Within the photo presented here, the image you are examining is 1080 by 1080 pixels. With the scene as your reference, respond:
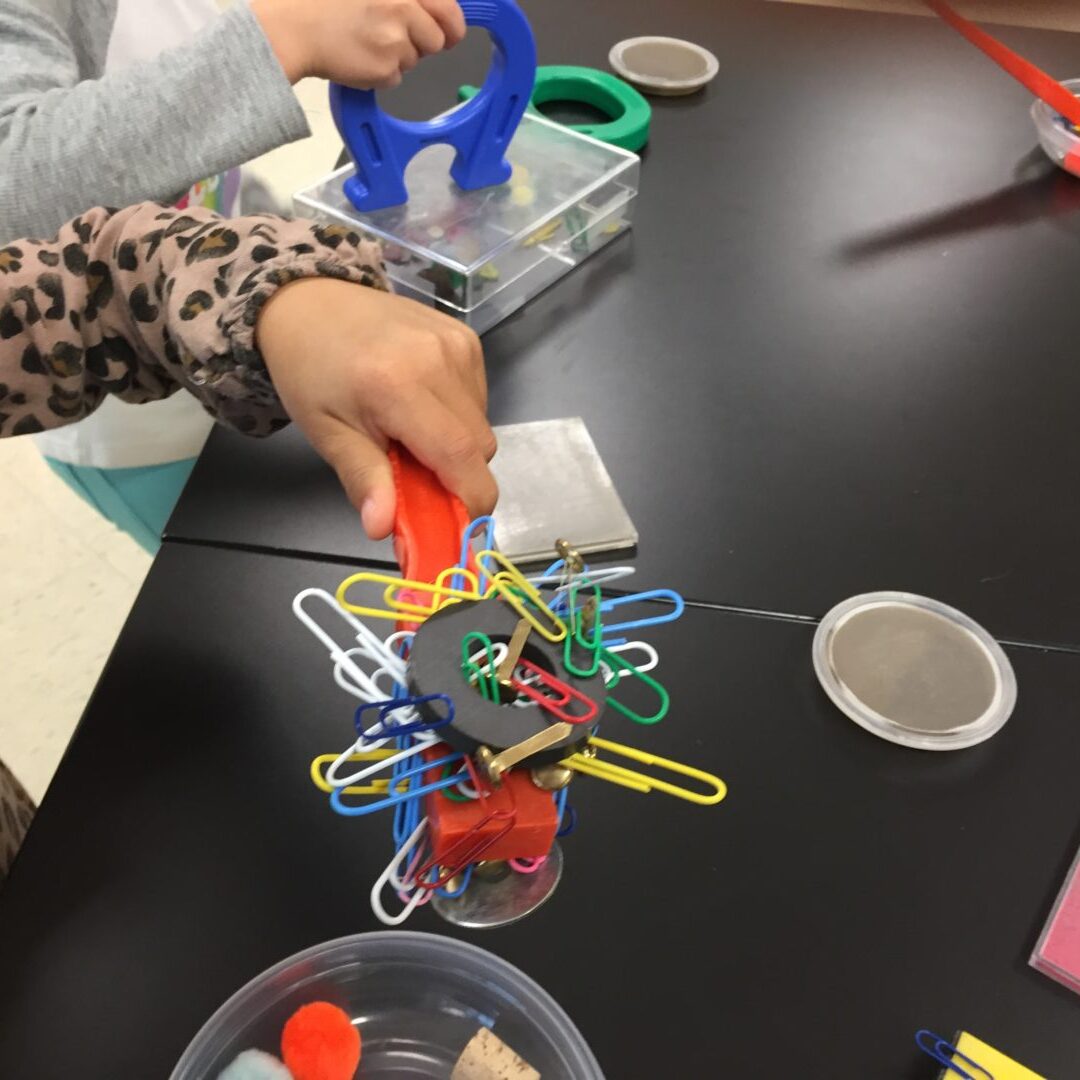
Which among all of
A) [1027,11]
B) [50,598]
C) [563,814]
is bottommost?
[50,598]

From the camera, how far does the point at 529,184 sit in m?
0.85

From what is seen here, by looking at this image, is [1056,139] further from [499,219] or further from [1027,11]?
[1027,11]

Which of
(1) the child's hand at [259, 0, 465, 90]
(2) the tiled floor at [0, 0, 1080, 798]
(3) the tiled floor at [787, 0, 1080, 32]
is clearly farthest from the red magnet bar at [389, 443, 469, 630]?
(3) the tiled floor at [787, 0, 1080, 32]

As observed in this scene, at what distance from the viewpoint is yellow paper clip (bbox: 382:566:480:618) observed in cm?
37

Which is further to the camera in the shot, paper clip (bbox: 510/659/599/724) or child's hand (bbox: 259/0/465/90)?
child's hand (bbox: 259/0/465/90)

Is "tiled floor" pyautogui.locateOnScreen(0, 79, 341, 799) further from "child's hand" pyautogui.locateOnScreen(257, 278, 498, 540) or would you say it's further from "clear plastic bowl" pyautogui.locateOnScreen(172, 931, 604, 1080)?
"clear plastic bowl" pyautogui.locateOnScreen(172, 931, 604, 1080)

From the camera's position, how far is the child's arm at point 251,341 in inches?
18.9

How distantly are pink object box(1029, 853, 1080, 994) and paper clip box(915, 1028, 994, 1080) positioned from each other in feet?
0.21

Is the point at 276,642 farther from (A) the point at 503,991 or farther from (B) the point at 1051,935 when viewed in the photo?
(B) the point at 1051,935

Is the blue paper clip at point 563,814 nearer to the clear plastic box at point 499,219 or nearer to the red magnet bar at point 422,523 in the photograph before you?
the red magnet bar at point 422,523

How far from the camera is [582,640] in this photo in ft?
1.20

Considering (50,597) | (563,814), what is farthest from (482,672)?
(50,597)

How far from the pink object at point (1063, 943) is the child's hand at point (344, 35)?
0.72m

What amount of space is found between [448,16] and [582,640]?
63 centimetres
